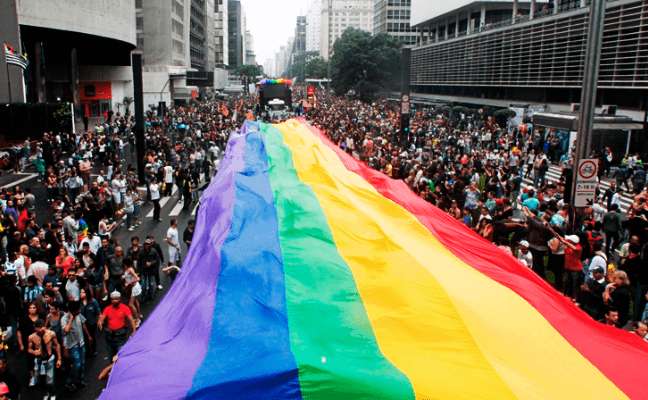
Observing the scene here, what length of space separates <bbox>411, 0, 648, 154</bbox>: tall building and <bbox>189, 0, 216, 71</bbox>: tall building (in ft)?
145

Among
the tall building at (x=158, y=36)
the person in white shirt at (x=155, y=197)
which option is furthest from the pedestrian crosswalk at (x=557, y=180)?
the tall building at (x=158, y=36)

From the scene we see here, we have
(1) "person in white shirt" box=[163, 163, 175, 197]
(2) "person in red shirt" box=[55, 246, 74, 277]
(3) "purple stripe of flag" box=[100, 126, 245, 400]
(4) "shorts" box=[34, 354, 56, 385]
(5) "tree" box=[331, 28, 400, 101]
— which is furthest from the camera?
(5) "tree" box=[331, 28, 400, 101]

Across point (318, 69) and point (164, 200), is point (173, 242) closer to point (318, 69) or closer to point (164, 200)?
point (164, 200)

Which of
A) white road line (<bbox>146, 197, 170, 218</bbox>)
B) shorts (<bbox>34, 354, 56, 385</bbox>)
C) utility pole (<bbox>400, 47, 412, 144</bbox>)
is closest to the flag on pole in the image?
white road line (<bbox>146, 197, 170, 218</bbox>)

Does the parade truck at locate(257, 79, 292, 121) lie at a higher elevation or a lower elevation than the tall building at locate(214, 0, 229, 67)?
lower

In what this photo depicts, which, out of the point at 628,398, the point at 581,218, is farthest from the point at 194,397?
the point at 581,218

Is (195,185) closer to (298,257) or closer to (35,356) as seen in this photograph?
(35,356)

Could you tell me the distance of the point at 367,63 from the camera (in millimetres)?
85562

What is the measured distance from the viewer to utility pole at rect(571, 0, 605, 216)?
12131mm

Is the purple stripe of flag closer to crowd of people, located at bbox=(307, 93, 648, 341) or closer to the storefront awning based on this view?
crowd of people, located at bbox=(307, 93, 648, 341)

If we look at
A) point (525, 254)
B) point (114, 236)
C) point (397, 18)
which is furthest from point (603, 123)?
point (397, 18)

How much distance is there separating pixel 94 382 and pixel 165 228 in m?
10.0

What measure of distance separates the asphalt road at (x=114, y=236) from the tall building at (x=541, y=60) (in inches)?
644

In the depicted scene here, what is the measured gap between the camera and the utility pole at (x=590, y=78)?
12.1m
